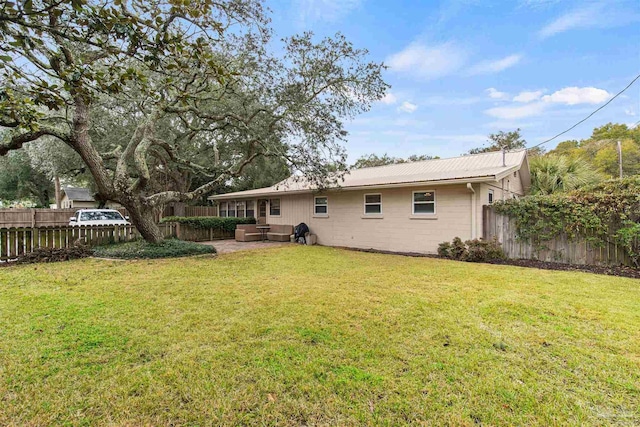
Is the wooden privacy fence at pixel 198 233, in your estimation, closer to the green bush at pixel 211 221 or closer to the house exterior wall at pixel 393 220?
the green bush at pixel 211 221

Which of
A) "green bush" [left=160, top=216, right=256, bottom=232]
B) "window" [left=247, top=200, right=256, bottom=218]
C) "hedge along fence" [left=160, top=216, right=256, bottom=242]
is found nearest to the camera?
"hedge along fence" [left=160, top=216, right=256, bottom=242]

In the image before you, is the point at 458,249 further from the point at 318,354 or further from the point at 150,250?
the point at 150,250

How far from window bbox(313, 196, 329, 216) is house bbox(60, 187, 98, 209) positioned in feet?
87.9

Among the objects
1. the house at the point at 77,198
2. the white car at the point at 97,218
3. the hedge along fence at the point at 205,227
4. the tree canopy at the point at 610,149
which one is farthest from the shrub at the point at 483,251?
the house at the point at 77,198

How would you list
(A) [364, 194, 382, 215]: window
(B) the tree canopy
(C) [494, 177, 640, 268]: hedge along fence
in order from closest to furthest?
(C) [494, 177, 640, 268]: hedge along fence, (A) [364, 194, 382, 215]: window, (B) the tree canopy

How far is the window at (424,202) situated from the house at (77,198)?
104 ft

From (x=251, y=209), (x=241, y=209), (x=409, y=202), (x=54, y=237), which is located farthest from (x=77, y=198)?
(x=409, y=202)

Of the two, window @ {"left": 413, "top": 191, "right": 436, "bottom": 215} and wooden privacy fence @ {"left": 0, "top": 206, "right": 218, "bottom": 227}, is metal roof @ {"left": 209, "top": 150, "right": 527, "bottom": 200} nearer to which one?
window @ {"left": 413, "top": 191, "right": 436, "bottom": 215}

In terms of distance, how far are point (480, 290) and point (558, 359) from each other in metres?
2.57

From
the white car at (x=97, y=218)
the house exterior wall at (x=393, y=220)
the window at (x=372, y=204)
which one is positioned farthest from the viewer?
the white car at (x=97, y=218)

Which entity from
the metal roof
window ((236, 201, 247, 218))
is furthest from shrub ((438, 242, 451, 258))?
window ((236, 201, 247, 218))

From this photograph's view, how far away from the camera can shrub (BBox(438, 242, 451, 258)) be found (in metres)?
9.49

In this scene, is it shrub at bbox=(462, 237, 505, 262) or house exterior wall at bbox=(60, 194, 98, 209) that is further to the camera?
house exterior wall at bbox=(60, 194, 98, 209)

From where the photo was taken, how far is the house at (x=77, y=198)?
3095cm
